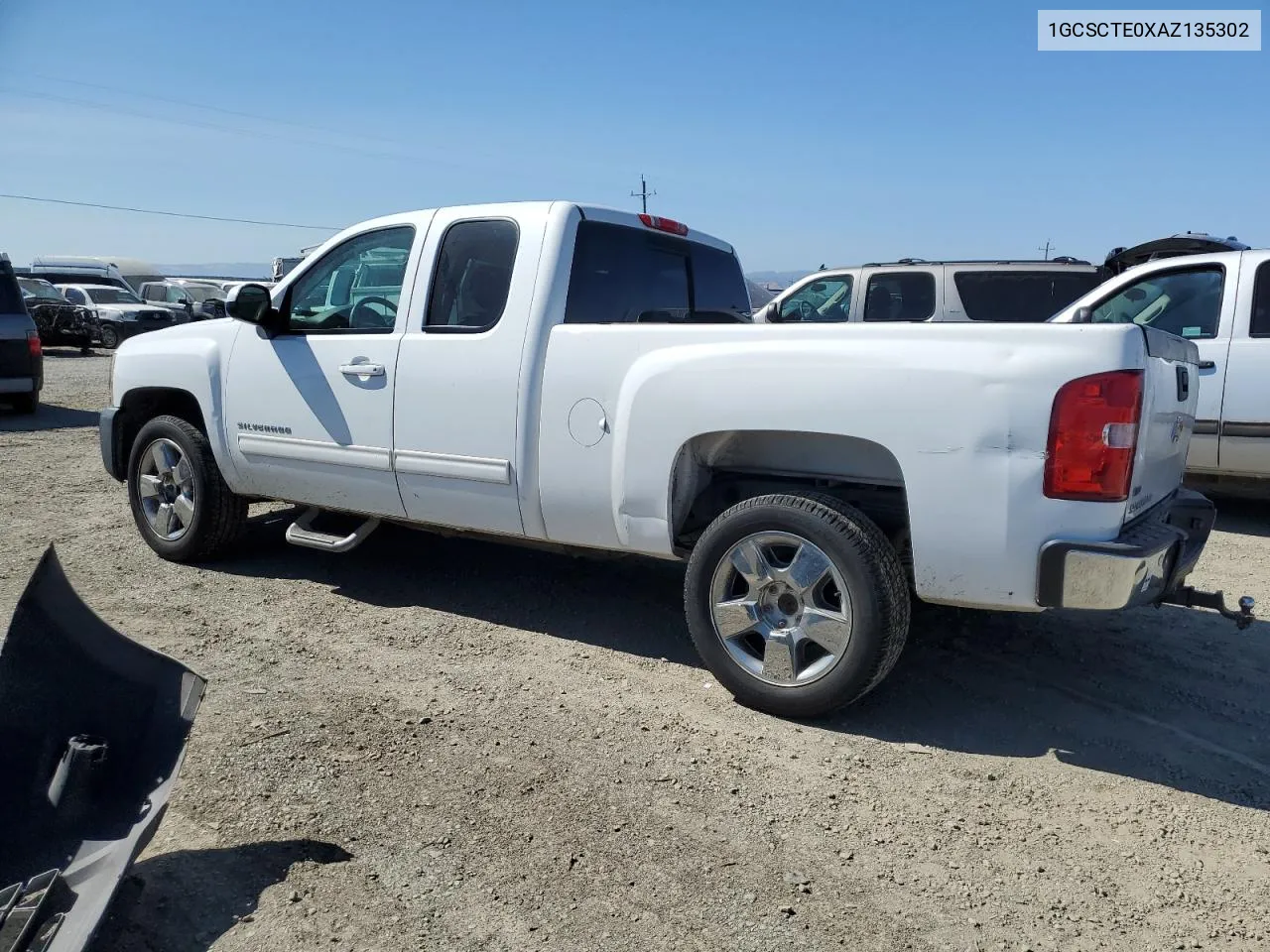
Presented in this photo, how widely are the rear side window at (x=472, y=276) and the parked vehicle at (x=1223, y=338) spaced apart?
12.9ft

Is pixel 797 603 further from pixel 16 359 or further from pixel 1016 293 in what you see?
pixel 16 359

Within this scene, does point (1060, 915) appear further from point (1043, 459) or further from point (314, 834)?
point (314, 834)

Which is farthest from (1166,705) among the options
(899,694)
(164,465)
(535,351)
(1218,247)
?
(1218,247)

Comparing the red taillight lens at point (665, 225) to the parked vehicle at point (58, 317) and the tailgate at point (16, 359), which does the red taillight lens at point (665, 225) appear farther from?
the parked vehicle at point (58, 317)

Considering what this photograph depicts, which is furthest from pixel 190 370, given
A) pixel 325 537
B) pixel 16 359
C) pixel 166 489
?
pixel 16 359

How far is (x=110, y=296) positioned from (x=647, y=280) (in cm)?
2503

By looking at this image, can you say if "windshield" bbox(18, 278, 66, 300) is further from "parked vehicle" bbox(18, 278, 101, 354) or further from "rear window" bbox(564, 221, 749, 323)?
"rear window" bbox(564, 221, 749, 323)

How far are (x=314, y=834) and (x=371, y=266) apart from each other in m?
3.01

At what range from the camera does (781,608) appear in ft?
12.6

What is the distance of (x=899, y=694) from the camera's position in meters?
4.12

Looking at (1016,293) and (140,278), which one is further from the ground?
(1016,293)

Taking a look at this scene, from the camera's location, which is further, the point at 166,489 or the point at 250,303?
the point at 166,489

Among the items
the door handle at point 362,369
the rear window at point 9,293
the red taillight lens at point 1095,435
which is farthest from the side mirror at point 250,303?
the rear window at point 9,293

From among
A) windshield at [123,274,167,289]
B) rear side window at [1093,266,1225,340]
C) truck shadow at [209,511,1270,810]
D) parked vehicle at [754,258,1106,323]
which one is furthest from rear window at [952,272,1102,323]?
windshield at [123,274,167,289]
